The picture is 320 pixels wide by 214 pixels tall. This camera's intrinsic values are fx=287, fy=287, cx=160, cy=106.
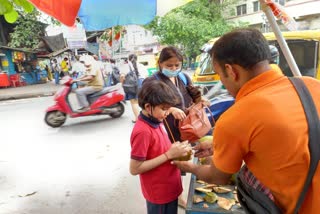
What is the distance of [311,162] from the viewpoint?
0.98m

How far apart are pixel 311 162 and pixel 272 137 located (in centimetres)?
16

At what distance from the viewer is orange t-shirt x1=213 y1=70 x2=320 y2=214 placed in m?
0.97

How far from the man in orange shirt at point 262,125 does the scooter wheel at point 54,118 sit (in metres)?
5.99

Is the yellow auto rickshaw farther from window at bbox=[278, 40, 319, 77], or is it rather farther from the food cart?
the food cart

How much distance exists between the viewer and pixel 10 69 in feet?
59.7

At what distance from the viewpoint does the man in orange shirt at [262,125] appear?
972 mm

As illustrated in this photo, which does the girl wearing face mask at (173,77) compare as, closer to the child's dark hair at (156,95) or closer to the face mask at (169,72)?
the face mask at (169,72)

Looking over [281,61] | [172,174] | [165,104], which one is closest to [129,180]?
[172,174]

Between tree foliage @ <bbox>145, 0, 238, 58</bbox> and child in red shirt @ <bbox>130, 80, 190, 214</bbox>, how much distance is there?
15.0 meters

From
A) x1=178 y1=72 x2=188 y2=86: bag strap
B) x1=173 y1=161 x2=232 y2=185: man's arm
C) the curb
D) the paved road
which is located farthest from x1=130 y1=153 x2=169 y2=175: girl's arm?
the curb

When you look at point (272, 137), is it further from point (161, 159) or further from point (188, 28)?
point (188, 28)

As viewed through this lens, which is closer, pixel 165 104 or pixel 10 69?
pixel 165 104

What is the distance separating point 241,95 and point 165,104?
66cm

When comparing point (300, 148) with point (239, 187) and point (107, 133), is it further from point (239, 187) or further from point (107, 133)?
point (107, 133)
